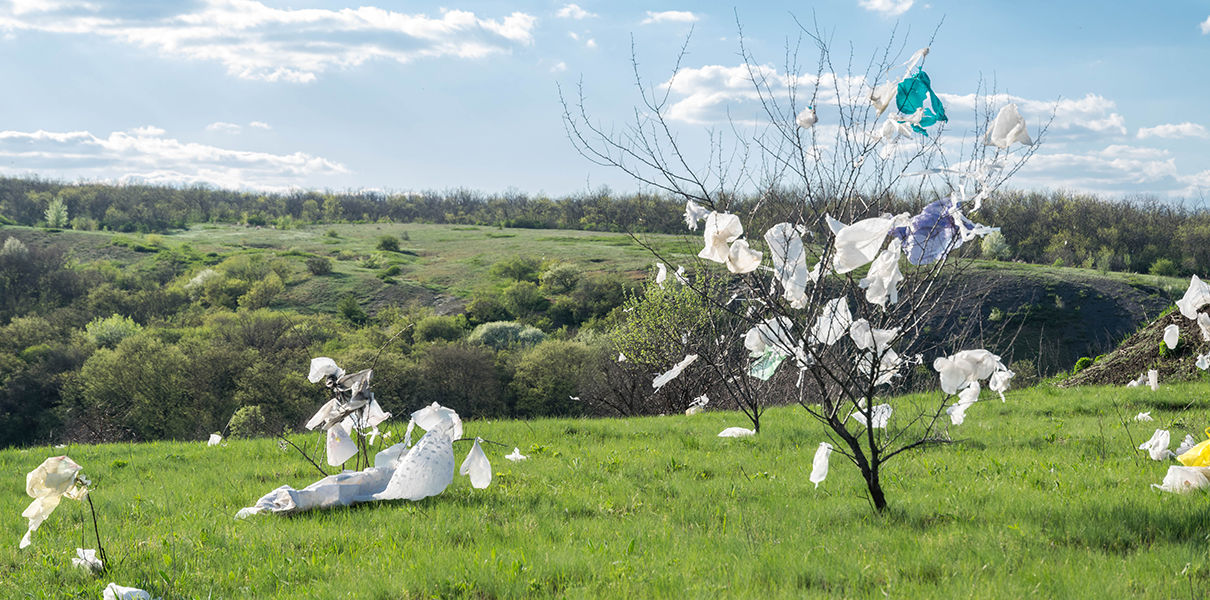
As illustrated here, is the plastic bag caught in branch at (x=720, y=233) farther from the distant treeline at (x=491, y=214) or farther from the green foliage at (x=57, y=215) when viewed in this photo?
the green foliage at (x=57, y=215)

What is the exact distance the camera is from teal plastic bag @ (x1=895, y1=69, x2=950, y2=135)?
15.2ft

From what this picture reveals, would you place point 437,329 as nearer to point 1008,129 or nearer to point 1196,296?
point 1196,296

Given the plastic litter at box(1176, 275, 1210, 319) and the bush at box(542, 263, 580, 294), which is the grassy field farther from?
the bush at box(542, 263, 580, 294)

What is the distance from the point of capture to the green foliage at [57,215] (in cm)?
7100

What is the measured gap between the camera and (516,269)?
5434 cm

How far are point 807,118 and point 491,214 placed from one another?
8785cm

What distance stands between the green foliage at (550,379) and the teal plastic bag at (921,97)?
24.8 metres

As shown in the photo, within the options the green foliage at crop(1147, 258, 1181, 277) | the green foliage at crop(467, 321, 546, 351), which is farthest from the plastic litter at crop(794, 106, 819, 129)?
the green foliage at crop(1147, 258, 1181, 277)

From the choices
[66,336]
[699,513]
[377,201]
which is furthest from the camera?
[377,201]

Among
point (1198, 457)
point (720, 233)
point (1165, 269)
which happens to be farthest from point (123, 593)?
point (1165, 269)

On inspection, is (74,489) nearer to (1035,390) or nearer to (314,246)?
(1035,390)

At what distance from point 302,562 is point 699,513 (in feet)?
7.51

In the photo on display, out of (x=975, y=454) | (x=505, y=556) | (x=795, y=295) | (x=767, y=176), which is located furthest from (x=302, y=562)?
(x=975, y=454)

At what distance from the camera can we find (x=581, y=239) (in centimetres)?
6938
